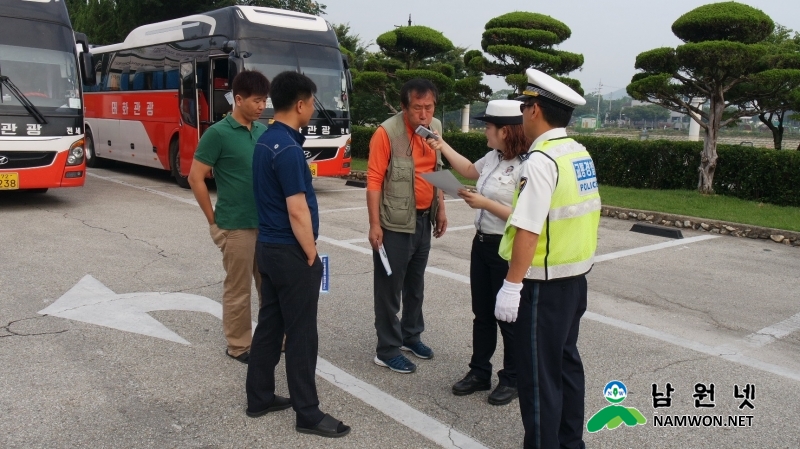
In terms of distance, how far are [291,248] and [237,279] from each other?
121 cm

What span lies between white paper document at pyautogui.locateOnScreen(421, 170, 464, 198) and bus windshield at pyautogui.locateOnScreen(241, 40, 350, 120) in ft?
27.1

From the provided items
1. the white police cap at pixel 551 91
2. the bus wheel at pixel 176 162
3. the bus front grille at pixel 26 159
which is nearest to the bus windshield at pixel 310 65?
the bus wheel at pixel 176 162

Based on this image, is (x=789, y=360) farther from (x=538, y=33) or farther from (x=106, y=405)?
(x=538, y=33)

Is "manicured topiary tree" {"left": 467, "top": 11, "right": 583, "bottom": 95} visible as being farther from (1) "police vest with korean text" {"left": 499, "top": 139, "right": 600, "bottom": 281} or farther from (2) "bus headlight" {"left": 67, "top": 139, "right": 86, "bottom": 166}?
(1) "police vest with korean text" {"left": 499, "top": 139, "right": 600, "bottom": 281}

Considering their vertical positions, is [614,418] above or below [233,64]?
below

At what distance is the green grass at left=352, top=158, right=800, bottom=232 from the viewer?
1021 cm

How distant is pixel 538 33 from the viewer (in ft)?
55.2

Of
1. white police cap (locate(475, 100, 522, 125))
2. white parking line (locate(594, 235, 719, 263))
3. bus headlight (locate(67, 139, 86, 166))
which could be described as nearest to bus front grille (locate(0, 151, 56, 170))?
bus headlight (locate(67, 139, 86, 166))

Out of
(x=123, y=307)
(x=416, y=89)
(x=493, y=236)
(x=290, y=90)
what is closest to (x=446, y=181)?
(x=493, y=236)

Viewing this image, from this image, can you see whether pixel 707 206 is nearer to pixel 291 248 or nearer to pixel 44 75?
pixel 291 248

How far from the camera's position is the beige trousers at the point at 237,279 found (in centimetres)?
438

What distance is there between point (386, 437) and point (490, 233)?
1.25 metres

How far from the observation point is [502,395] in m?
4.00

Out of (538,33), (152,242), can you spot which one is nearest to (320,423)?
(152,242)
